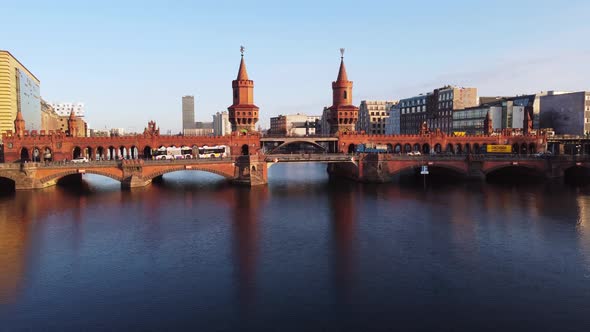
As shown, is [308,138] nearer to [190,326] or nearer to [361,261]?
[361,261]

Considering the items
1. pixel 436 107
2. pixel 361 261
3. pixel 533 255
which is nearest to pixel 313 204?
pixel 361 261

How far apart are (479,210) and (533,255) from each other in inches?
993

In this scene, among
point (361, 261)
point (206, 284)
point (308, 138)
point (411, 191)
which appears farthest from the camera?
point (308, 138)

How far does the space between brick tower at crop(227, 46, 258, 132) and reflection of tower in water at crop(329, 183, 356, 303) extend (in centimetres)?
4526

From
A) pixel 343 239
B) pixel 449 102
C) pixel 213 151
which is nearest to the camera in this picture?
pixel 343 239

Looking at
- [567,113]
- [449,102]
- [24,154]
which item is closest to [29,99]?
[24,154]

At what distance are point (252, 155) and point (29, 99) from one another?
120664 mm

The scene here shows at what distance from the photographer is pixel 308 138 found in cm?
12219

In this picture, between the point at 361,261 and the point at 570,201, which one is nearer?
the point at 361,261

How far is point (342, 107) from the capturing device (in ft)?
434

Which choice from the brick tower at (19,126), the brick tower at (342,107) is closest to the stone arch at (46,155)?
the brick tower at (19,126)

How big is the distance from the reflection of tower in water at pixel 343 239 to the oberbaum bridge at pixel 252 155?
64.7 ft

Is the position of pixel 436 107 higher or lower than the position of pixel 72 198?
higher

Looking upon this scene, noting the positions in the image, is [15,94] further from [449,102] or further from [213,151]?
[449,102]
